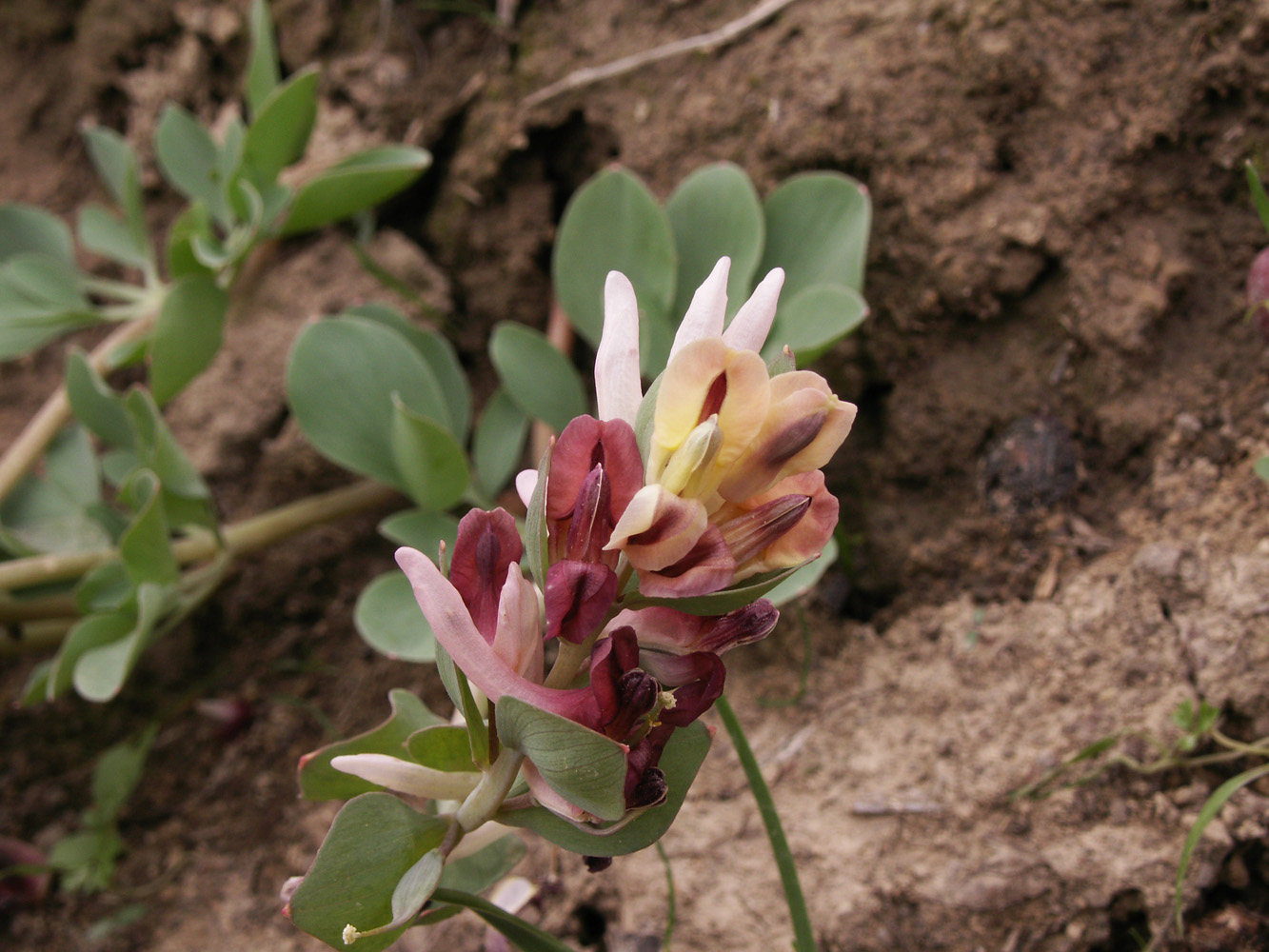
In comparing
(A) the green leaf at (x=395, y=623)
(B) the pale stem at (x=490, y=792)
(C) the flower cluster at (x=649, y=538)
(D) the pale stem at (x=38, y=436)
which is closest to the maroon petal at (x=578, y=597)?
(C) the flower cluster at (x=649, y=538)

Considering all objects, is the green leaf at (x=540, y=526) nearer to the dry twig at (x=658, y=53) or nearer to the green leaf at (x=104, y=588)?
the green leaf at (x=104, y=588)

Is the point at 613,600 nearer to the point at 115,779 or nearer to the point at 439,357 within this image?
the point at 439,357

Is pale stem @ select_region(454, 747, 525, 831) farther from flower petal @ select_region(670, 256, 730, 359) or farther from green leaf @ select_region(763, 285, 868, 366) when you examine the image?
green leaf @ select_region(763, 285, 868, 366)

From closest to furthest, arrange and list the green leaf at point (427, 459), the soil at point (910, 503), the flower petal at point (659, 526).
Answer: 1. the flower petal at point (659, 526)
2. the soil at point (910, 503)
3. the green leaf at point (427, 459)

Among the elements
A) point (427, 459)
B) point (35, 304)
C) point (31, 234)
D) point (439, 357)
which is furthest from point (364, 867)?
point (31, 234)

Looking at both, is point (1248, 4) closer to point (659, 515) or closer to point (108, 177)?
point (659, 515)

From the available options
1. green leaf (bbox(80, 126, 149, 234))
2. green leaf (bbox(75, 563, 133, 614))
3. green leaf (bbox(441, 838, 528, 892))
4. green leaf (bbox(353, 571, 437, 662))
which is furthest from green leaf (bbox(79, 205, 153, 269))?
green leaf (bbox(441, 838, 528, 892))
